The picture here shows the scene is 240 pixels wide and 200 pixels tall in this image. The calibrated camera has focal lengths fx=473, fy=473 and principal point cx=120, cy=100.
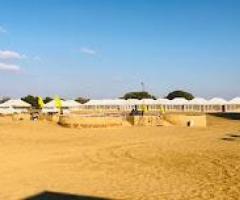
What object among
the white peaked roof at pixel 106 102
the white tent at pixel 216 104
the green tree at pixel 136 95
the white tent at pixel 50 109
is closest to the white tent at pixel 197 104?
the white tent at pixel 216 104

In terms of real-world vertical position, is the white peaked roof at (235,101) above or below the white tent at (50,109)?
above

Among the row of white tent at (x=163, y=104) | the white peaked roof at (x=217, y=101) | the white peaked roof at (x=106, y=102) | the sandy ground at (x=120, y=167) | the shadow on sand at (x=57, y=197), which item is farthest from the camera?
the white peaked roof at (x=106, y=102)

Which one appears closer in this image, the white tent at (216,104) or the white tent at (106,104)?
the white tent at (216,104)

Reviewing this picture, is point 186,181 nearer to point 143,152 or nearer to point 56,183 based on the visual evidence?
point 56,183

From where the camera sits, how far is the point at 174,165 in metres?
13.8

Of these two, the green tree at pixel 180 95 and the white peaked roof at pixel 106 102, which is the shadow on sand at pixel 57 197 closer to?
the white peaked roof at pixel 106 102

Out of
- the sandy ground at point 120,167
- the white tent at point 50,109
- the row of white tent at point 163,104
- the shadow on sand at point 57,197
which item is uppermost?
the row of white tent at point 163,104

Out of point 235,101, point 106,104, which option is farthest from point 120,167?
point 106,104

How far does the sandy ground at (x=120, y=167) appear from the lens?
395 inches

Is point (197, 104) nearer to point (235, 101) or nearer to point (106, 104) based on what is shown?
point (235, 101)

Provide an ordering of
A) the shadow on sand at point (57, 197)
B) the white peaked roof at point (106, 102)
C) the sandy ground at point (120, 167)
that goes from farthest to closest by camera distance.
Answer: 1. the white peaked roof at point (106, 102)
2. the sandy ground at point (120, 167)
3. the shadow on sand at point (57, 197)

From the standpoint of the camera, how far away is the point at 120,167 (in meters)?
13.5

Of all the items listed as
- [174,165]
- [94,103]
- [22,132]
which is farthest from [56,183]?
[94,103]

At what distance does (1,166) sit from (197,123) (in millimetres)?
24013
